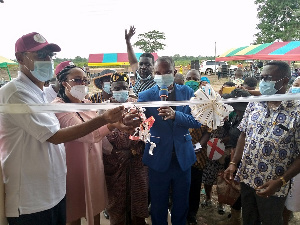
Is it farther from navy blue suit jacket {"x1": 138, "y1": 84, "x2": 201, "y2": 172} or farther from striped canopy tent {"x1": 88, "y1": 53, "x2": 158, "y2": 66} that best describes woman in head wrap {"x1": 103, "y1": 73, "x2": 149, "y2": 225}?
striped canopy tent {"x1": 88, "y1": 53, "x2": 158, "y2": 66}

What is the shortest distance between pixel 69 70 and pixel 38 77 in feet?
1.96

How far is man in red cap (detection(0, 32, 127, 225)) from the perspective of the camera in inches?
61.5

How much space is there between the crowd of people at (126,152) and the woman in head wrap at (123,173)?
12mm

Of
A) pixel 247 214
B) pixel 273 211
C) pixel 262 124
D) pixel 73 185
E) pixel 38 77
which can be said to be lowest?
pixel 247 214

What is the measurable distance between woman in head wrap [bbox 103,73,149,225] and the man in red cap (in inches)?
38.4

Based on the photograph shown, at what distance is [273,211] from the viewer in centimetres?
209

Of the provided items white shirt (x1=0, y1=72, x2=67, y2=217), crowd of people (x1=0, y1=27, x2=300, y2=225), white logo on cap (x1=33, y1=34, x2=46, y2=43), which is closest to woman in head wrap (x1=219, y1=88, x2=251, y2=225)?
crowd of people (x1=0, y1=27, x2=300, y2=225)

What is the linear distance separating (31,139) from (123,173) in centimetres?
134

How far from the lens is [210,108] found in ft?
6.40

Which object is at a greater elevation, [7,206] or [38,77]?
[38,77]

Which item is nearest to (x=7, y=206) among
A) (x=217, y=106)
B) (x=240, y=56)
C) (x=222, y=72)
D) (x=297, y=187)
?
(x=217, y=106)

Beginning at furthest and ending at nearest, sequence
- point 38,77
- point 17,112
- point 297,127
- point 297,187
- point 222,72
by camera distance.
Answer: point 222,72, point 297,187, point 297,127, point 38,77, point 17,112

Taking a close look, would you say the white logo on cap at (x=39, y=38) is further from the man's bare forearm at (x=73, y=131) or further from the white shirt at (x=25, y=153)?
the man's bare forearm at (x=73, y=131)

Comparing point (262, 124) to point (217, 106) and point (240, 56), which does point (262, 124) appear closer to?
point (217, 106)
